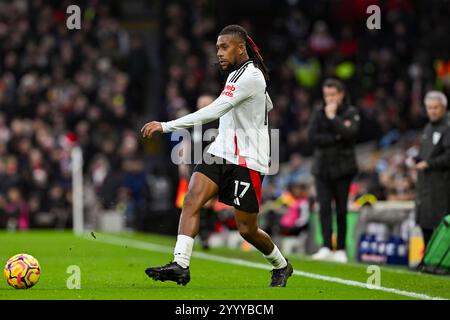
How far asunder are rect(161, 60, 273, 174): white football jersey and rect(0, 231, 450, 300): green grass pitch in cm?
112

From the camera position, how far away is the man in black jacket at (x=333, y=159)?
14.3 meters

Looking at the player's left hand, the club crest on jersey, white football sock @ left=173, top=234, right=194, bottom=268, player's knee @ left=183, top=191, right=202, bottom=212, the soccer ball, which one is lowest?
the soccer ball

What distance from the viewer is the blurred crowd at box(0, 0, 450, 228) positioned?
23.9m

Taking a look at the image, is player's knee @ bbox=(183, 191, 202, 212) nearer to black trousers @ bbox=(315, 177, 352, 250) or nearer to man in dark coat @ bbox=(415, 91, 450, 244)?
man in dark coat @ bbox=(415, 91, 450, 244)

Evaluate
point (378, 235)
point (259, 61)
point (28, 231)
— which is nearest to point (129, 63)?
point (28, 231)

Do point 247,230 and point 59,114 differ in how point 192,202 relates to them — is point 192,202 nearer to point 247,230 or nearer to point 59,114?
point 247,230

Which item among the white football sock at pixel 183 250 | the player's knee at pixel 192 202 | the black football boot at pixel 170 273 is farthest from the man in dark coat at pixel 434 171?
the black football boot at pixel 170 273

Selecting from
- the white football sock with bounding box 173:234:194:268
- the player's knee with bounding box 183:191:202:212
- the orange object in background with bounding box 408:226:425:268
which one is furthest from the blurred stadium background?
the white football sock with bounding box 173:234:194:268

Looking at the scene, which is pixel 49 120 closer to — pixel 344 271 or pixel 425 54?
pixel 425 54

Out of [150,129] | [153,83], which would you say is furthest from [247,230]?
[153,83]

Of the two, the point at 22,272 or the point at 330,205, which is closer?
the point at 22,272

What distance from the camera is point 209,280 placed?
10375 mm

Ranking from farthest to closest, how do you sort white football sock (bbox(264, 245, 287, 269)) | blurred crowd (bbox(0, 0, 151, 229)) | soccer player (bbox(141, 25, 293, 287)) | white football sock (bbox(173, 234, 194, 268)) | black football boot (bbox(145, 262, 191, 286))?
1. blurred crowd (bbox(0, 0, 151, 229))
2. white football sock (bbox(264, 245, 287, 269))
3. soccer player (bbox(141, 25, 293, 287))
4. white football sock (bbox(173, 234, 194, 268))
5. black football boot (bbox(145, 262, 191, 286))

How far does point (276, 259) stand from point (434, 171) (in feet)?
13.6
